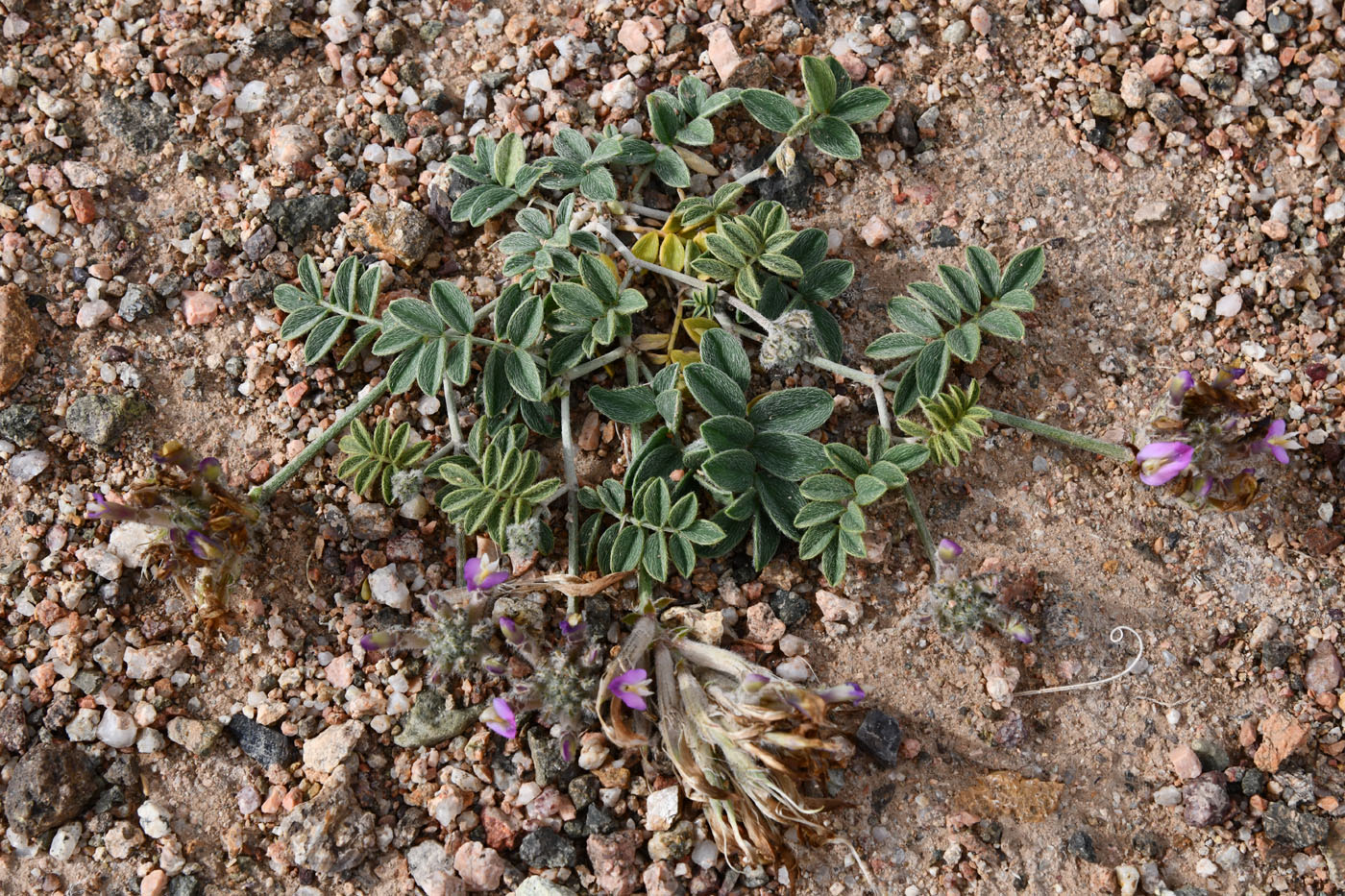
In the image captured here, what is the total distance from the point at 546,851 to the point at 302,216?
242 cm

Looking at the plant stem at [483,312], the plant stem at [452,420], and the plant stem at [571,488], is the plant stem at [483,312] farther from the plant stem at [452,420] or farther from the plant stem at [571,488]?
the plant stem at [571,488]

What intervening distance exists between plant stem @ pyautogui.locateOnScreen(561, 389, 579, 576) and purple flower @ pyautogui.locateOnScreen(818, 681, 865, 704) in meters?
0.91

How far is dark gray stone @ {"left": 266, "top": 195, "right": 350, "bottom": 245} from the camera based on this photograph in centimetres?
398

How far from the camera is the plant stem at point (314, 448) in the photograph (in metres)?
3.62

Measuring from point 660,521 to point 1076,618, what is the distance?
4.78 ft

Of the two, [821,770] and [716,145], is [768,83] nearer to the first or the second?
[716,145]

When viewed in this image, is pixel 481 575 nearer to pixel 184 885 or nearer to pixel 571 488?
pixel 571 488

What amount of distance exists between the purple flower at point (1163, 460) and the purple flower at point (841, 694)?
3.73 feet

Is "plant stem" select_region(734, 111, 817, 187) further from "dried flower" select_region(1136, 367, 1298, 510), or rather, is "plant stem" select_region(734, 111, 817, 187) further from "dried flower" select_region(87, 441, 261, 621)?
"dried flower" select_region(87, 441, 261, 621)

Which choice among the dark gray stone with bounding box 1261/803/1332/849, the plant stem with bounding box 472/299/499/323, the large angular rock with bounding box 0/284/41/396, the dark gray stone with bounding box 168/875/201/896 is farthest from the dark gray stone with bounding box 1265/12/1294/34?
the dark gray stone with bounding box 168/875/201/896

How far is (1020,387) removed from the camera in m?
3.90

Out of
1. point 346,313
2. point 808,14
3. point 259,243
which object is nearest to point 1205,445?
point 808,14

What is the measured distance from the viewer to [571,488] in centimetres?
366

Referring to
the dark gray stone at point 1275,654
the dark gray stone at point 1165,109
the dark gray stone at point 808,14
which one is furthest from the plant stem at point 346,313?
the dark gray stone at point 1275,654
